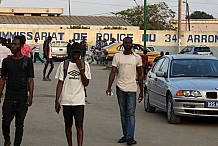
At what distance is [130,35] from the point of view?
45812 mm

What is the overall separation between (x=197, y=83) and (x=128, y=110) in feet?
9.67

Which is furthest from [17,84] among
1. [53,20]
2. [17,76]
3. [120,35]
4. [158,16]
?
[158,16]

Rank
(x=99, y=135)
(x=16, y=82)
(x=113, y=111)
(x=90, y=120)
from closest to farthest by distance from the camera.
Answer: (x=16, y=82)
(x=99, y=135)
(x=90, y=120)
(x=113, y=111)

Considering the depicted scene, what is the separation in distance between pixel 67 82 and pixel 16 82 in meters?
0.77

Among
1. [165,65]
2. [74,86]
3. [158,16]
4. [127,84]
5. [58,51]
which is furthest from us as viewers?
[158,16]

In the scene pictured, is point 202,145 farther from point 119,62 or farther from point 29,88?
point 29,88

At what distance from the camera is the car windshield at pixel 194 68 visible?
13641mm

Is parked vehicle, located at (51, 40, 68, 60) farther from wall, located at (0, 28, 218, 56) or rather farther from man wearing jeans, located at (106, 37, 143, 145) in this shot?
man wearing jeans, located at (106, 37, 143, 145)

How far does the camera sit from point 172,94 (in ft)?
41.3

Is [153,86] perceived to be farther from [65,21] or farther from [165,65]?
[65,21]

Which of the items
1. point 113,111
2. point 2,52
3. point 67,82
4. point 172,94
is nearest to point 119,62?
point 67,82

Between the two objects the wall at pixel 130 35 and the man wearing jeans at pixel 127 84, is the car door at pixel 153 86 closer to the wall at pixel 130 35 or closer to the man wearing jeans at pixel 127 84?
the man wearing jeans at pixel 127 84

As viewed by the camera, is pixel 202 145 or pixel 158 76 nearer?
pixel 202 145

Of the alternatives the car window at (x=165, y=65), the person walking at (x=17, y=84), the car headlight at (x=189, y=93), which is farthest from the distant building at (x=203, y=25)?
Answer: the person walking at (x=17, y=84)
